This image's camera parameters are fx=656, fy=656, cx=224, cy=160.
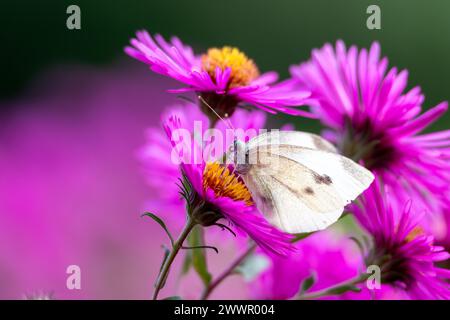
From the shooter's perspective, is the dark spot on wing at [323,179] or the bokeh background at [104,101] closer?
the dark spot on wing at [323,179]

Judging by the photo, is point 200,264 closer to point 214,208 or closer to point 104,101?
point 214,208

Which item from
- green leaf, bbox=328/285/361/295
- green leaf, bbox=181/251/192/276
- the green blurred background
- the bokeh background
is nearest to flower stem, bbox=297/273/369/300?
green leaf, bbox=328/285/361/295

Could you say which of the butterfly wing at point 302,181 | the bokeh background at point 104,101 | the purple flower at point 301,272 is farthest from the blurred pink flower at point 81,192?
the butterfly wing at point 302,181

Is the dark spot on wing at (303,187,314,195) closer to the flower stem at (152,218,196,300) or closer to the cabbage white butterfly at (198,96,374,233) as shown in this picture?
the cabbage white butterfly at (198,96,374,233)

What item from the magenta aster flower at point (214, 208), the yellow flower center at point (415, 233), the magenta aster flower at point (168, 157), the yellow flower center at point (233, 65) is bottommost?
the yellow flower center at point (415, 233)

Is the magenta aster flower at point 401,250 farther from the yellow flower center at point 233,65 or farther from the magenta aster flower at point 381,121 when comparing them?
the yellow flower center at point 233,65

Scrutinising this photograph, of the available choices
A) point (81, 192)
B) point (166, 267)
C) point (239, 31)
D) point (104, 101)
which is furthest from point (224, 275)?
point (239, 31)
